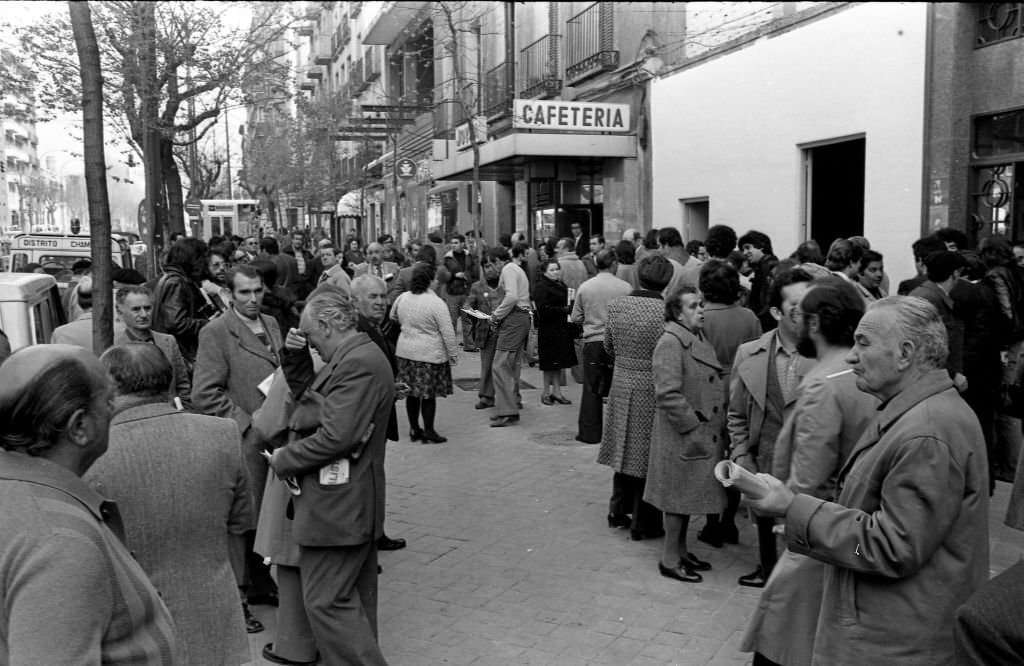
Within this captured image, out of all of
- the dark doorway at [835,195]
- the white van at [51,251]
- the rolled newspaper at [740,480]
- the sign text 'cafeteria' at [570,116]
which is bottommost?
the rolled newspaper at [740,480]

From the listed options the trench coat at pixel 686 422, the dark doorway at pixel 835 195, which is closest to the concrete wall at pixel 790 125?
the dark doorway at pixel 835 195

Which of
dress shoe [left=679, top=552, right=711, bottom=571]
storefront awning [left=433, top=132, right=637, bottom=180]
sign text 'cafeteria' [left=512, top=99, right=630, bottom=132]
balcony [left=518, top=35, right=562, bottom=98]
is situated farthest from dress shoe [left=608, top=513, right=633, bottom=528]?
balcony [left=518, top=35, right=562, bottom=98]

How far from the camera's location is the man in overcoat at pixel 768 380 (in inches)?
183

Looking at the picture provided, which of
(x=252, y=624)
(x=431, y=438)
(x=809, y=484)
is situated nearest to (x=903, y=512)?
(x=809, y=484)

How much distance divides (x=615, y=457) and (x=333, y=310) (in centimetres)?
273

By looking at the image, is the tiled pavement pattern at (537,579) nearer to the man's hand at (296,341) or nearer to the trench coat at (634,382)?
the trench coat at (634,382)

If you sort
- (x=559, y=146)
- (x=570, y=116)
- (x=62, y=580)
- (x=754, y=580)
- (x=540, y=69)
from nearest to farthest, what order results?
(x=62, y=580) < (x=754, y=580) < (x=570, y=116) < (x=559, y=146) < (x=540, y=69)

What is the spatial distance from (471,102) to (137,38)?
11378 mm

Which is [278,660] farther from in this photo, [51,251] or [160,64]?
[160,64]

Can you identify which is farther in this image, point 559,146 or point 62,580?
point 559,146

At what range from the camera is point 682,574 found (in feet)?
18.1

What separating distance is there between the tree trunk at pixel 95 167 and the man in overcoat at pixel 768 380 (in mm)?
3196

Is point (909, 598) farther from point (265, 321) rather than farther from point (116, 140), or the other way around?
point (116, 140)

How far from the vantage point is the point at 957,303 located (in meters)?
6.73
